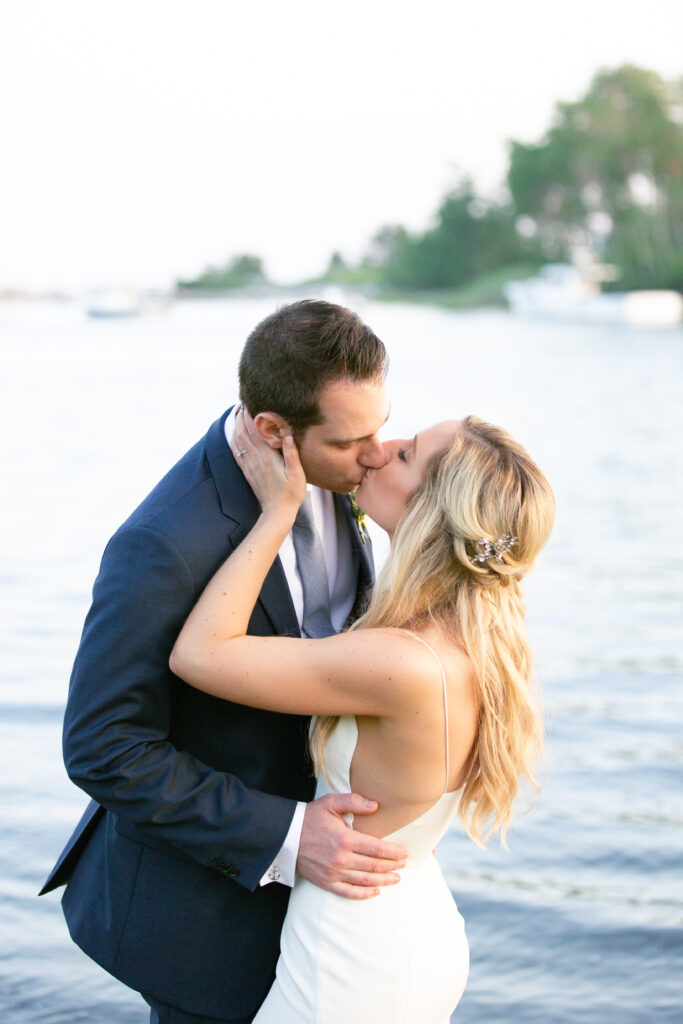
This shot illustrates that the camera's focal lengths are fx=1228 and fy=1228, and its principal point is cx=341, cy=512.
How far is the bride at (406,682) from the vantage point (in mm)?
2557

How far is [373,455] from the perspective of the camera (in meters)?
2.81

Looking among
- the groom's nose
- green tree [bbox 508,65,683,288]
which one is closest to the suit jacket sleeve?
the groom's nose

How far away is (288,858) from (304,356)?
1074 mm

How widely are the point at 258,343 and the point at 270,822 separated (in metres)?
1.02

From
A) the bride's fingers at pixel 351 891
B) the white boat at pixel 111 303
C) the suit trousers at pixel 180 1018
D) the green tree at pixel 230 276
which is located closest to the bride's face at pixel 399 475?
the bride's fingers at pixel 351 891

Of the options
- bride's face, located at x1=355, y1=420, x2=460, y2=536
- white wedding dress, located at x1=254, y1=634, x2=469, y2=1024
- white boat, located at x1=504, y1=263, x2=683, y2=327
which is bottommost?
white boat, located at x1=504, y1=263, x2=683, y2=327

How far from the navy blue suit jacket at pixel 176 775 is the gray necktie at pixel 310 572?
3.3 inches

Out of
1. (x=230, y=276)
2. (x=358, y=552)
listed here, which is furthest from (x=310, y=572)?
(x=230, y=276)

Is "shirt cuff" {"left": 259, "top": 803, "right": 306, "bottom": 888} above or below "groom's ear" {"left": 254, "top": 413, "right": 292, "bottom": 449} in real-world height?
below

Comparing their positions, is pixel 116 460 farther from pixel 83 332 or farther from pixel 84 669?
pixel 83 332

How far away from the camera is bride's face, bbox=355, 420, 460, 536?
2812 mm

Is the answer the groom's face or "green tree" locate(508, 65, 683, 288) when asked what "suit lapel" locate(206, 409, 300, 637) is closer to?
the groom's face

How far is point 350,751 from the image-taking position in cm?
267

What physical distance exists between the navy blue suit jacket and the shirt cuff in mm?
26
